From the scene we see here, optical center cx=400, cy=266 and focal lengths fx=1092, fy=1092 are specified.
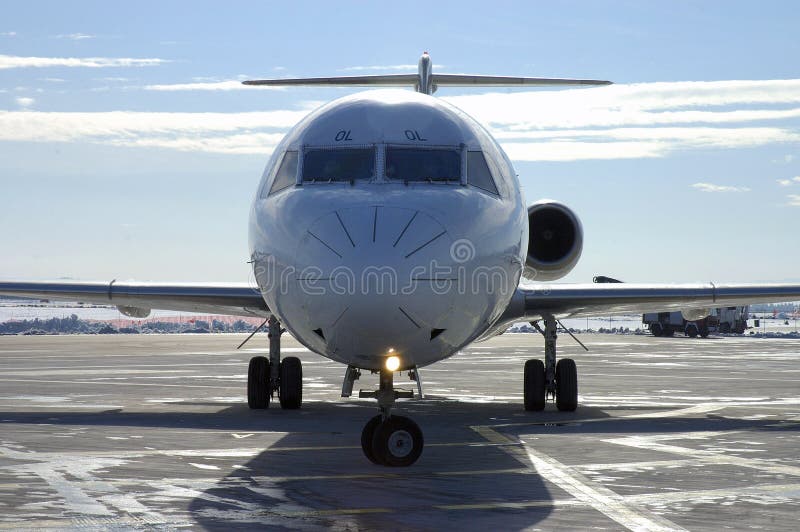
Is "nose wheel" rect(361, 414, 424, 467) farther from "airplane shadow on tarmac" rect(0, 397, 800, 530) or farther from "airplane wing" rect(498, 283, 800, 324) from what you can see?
"airplane wing" rect(498, 283, 800, 324)

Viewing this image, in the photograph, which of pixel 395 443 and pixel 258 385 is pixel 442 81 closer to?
pixel 258 385

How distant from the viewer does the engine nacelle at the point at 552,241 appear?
58.5 ft

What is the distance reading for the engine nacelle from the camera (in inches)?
703

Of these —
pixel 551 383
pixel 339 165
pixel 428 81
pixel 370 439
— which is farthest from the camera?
pixel 428 81

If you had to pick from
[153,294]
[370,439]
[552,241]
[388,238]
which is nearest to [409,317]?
[388,238]

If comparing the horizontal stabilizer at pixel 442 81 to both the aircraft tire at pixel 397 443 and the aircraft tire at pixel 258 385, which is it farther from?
the aircraft tire at pixel 397 443

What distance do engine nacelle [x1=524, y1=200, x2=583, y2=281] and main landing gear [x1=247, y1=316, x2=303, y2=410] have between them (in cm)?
418

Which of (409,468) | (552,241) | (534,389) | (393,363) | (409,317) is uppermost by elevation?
(552,241)

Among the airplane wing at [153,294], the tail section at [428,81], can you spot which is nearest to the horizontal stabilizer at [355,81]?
the tail section at [428,81]

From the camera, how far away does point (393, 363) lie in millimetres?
9664

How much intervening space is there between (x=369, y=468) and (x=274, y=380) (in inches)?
291

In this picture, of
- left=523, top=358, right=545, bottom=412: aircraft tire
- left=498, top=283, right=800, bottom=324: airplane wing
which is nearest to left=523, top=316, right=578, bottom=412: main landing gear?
left=523, top=358, right=545, bottom=412: aircraft tire

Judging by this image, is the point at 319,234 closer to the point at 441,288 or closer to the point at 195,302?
the point at 441,288

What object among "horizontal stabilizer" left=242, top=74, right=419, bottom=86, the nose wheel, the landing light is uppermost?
"horizontal stabilizer" left=242, top=74, right=419, bottom=86
